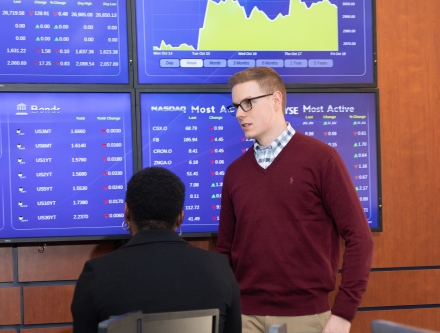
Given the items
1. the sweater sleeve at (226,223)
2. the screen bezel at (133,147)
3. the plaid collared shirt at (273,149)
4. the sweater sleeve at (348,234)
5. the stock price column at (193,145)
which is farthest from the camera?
the stock price column at (193,145)

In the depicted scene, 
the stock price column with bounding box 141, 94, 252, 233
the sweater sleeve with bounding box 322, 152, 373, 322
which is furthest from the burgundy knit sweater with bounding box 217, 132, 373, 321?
the stock price column with bounding box 141, 94, 252, 233

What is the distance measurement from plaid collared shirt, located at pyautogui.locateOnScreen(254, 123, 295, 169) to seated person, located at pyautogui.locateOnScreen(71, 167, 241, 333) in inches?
30.6

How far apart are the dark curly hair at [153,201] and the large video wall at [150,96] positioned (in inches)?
47.7

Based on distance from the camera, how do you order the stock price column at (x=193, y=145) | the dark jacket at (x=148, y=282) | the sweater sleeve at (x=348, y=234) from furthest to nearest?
1. the stock price column at (x=193, y=145)
2. the sweater sleeve at (x=348, y=234)
3. the dark jacket at (x=148, y=282)

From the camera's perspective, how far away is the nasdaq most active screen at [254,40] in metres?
3.24

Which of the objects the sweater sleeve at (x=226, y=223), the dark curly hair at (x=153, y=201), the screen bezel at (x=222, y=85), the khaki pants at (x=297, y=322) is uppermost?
the screen bezel at (x=222, y=85)

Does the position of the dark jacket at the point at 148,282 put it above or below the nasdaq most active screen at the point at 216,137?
below

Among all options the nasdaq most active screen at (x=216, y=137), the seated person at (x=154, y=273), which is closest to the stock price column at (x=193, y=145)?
the nasdaq most active screen at (x=216, y=137)

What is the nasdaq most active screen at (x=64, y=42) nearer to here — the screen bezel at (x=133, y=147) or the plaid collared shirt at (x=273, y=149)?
the screen bezel at (x=133, y=147)

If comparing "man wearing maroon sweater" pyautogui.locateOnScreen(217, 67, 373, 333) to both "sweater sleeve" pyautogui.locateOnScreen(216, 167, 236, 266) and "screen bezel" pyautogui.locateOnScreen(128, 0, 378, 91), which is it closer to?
"sweater sleeve" pyautogui.locateOnScreen(216, 167, 236, 266)

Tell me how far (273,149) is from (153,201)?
899 millimetres

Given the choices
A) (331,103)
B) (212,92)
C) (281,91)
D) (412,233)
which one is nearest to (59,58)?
(212,92)

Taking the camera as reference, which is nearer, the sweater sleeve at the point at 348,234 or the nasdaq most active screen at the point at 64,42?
the sweater sleeve at the point at 348,234

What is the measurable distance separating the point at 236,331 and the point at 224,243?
0.86m
